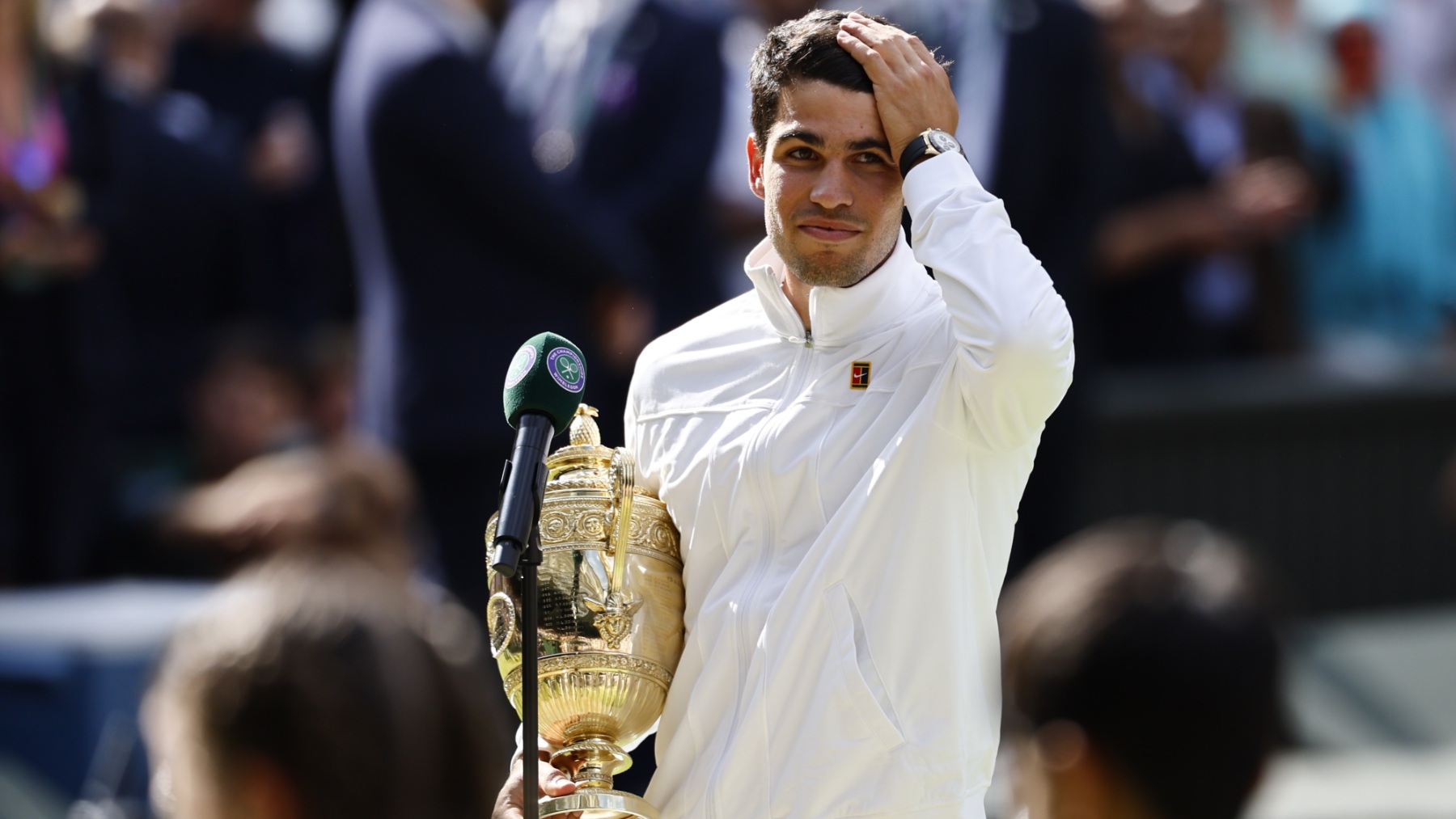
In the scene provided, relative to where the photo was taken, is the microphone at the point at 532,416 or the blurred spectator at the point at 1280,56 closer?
the microphone at the point at 532,416

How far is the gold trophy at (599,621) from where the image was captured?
11.0 ft

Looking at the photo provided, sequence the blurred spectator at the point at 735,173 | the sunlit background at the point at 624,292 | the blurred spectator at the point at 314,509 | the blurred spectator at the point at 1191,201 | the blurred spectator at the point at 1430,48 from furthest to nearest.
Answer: the blurred spectator at the point at 1430,48 → the blurred spectator at the point at 1191,201 → the blurred spectator at the point at 735,173 → the sunlit background at the point at 624,292 → the blurred spectator at the point at 314,509

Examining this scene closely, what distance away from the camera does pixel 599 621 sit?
11.0ft

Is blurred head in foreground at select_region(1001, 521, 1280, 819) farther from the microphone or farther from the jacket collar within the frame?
the jacket collar

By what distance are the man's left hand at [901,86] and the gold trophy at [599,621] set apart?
0.67 m

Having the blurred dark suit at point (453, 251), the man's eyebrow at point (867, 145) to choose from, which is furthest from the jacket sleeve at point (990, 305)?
the blurred dark suit at point (453, 251)

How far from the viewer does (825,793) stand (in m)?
→ 3.18

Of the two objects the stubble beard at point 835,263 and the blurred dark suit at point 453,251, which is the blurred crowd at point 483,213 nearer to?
the blurred dark suit at point 453,251

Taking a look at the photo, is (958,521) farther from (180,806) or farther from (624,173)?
(624,173)

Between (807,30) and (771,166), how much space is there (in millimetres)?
209

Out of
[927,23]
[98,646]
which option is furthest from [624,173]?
[98,646]

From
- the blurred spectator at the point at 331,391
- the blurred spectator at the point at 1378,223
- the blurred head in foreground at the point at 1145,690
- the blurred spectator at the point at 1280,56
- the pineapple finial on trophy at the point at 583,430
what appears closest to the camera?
the blurred head in foreground at the point at 1145,690

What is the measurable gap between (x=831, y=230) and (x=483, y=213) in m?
3.08

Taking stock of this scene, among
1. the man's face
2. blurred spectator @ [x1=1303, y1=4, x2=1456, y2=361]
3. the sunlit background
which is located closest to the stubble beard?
the man's face
